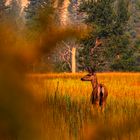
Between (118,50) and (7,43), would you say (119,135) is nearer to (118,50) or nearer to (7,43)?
(7,43)

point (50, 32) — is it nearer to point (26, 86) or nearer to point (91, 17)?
point (26, 86)

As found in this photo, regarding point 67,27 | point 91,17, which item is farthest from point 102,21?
point 67,27

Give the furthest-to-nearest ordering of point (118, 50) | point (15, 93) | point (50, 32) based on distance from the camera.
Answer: point (118, 50) → point (50, 32) → point (15, 93)

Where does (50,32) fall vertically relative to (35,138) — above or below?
above

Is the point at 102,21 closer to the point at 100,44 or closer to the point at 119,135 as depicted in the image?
the point at 100,44

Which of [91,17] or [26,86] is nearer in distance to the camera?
[26,86]

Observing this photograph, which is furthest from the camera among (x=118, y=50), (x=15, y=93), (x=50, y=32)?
(x=118, y=50)

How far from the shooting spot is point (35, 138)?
0.80 meters

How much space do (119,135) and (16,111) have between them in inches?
8.1

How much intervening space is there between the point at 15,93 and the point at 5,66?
0.16 feet

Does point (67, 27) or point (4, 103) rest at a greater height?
point (67, 27)

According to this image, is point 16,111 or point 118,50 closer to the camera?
point 16,111

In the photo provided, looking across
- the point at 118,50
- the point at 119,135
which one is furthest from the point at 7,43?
the point at 118,50

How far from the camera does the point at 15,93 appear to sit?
738 mm
